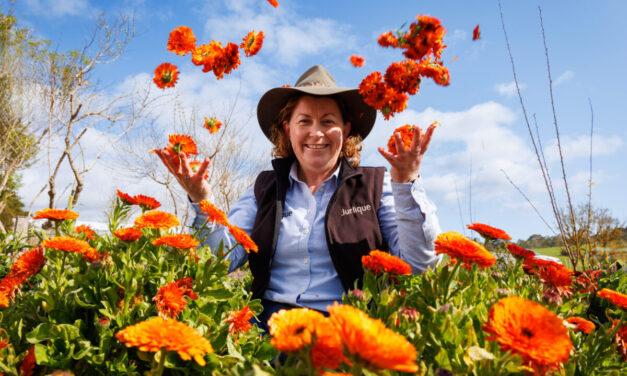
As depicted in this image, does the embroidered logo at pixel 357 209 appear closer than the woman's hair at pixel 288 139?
Yes

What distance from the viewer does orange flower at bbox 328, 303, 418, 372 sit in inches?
19.3

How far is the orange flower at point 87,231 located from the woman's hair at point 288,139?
1.30 meters

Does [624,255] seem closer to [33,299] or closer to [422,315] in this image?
[422,315]

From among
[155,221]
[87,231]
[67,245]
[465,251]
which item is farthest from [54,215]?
[465,251]

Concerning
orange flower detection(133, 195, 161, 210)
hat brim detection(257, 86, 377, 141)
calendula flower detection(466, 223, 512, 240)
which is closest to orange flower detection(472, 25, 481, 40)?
hat brim detection(257, 86, 377, 141)

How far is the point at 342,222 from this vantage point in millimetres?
2023

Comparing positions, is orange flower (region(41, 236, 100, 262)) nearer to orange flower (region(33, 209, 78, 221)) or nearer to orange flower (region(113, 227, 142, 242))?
orange flower (region(113, 227, 142, 242))

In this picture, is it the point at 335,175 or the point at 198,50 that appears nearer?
the point at 335,175

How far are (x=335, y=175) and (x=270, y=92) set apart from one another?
2.31 feet

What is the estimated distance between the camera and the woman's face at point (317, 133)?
2150 mm

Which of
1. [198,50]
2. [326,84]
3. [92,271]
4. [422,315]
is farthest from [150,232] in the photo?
[198,50]

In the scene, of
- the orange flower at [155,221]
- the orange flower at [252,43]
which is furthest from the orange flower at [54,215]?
the orange flower at [252,43]

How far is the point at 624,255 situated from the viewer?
182 inches

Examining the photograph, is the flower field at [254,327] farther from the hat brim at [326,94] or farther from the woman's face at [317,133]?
the hat brim at [326,94]
